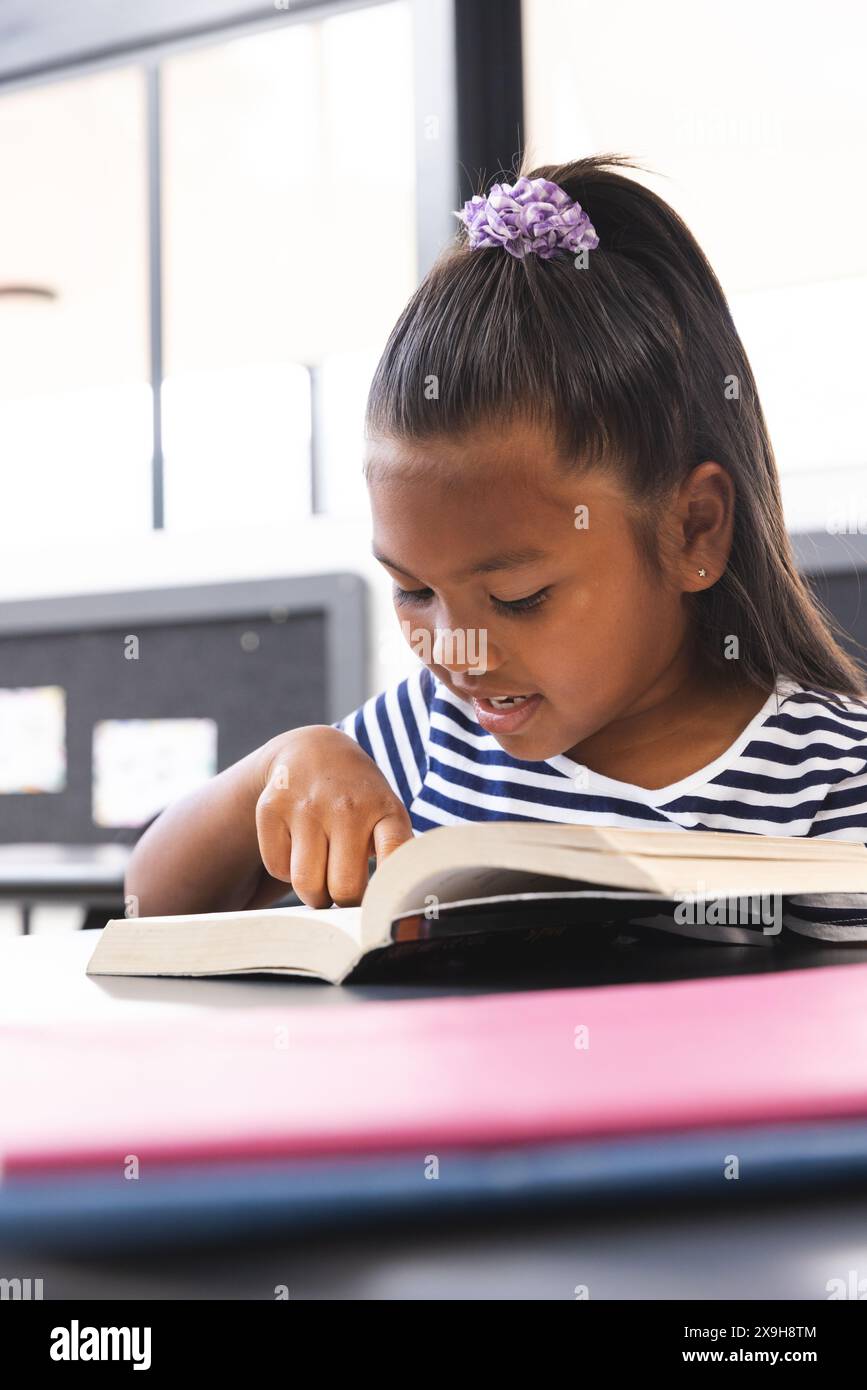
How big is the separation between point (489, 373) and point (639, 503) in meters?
0.10

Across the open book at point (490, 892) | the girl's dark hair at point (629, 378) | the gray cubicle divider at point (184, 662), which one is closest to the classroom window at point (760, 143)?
the gray cubicle divider at point (184, 662)

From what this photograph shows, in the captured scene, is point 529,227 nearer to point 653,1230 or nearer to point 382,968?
point 382,968

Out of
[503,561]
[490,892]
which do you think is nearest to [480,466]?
[503,561]

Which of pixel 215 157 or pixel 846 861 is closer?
pixel 846 861

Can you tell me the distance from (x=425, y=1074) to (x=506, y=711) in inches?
17.2

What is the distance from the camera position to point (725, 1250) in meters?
0.22

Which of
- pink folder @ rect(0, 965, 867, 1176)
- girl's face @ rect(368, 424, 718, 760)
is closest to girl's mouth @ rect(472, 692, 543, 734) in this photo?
girl's face @ rect(368, 424, 718, 760)

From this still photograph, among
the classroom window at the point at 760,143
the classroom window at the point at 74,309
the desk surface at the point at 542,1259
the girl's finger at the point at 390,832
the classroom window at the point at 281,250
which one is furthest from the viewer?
the classroom window at the point at 74,309

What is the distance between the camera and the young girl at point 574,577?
625 millimetres

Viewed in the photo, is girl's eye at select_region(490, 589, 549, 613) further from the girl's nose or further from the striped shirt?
the striped shirt

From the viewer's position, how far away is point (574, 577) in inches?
25.2

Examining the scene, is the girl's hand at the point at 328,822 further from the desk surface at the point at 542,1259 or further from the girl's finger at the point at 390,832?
the desk surface at the point at 542,1259

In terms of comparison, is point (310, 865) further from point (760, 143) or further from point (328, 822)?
point (760, 143)

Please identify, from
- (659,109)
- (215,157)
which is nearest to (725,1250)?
(659,109)
